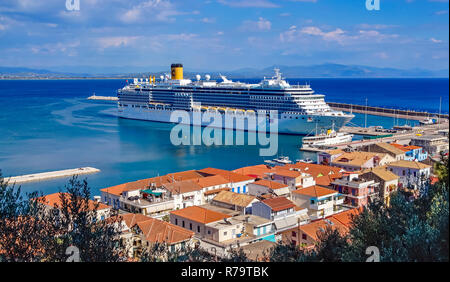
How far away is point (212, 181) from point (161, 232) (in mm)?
6812

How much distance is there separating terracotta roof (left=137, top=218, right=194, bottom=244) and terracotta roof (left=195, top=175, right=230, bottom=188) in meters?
5.69

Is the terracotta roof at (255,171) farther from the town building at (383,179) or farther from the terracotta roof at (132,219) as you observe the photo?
the terracotta roof at (132,219)

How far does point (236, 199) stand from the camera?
14391 millimetres

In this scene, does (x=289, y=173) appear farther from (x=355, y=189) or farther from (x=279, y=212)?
(x=279, y=212)

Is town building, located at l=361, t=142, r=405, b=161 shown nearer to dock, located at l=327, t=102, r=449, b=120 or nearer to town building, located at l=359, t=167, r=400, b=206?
town building, located at l=359, t=167, r=400, b=206

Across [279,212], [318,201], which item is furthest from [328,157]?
[279,212]

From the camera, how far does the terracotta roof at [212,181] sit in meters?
17.2

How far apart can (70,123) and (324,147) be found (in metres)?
30.3

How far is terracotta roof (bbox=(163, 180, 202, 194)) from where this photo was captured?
15774mm

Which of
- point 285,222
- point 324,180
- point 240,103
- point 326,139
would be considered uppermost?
point 240,103

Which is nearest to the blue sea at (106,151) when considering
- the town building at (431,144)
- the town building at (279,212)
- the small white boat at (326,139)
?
the small white boat at (326,139)

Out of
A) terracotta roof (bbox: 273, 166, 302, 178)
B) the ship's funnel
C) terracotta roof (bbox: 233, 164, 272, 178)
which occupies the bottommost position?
terracotta roof (bbox: 233, 164, 272, 178)

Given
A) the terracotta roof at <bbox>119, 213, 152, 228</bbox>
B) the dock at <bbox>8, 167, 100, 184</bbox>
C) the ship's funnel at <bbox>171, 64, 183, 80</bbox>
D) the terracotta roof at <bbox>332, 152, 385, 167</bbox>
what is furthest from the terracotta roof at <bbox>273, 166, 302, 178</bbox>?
the ship's funnel at <bbox>171, 64, 183, 80</bbox>

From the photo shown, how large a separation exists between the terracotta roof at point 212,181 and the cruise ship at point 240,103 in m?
21.7
